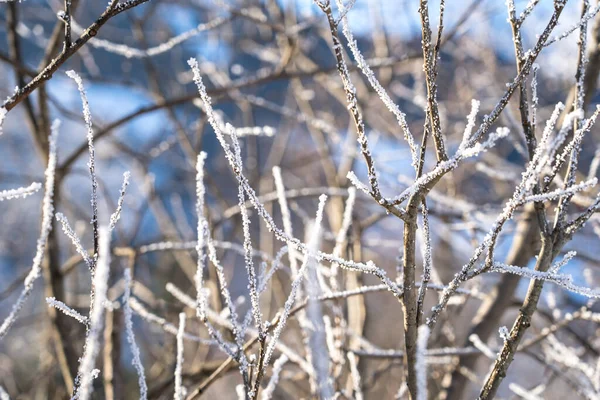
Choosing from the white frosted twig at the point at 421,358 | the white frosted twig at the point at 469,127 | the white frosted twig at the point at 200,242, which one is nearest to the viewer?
the white frosted twig at the point at 421,358

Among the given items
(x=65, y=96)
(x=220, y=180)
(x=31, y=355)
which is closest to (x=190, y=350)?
(x=31, y=355)

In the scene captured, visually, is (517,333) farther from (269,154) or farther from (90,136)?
(269,154)

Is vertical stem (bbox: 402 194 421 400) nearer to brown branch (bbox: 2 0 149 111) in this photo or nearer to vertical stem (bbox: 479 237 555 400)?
vertical stem (bbox: 479 237 555 400)

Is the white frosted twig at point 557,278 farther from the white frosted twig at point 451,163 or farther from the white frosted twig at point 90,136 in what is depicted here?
the white frosted twig at point 90,136

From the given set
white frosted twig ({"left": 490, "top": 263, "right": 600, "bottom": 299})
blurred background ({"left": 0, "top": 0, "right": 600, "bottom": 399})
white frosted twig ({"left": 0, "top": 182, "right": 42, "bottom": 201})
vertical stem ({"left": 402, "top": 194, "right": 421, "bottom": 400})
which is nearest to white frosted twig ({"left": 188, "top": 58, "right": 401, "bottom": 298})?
vertical stem ({"left": 402, "top": 194, "right": 421, "bottom": 400})

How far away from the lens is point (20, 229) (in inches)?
252

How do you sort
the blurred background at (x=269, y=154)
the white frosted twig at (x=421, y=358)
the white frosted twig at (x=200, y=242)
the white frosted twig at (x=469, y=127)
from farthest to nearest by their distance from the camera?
the blurred background at (x=269, y=154), the white frosted twig at (x=200, y=242), the white frosted twig at (x=469, y=127), the white frosted twig at (x=421, y=358)

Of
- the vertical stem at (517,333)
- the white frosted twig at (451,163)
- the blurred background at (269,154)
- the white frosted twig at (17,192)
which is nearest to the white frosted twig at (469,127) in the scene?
the white frosted twig at (451,163)

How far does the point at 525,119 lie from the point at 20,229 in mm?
6673

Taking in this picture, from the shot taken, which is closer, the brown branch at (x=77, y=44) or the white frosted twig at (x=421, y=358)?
the white frosted twig at (x=421, y=358)

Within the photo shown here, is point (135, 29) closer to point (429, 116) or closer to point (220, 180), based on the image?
point (429, 116)

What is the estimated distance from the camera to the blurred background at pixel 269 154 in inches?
60.4

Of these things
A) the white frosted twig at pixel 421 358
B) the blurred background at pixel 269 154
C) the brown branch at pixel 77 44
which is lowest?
the white frosted twig at pixel 421 358

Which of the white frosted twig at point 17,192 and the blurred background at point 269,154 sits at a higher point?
the blurred background at point 269,154
